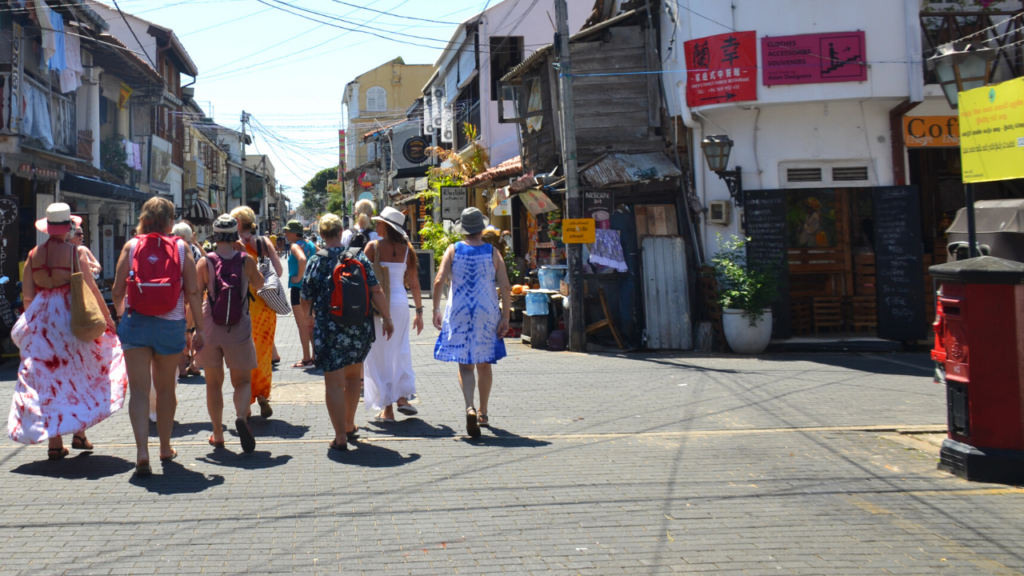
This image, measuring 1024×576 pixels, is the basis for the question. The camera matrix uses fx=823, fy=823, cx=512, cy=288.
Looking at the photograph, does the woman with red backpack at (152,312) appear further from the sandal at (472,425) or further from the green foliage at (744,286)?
the green foliage at (744,286)

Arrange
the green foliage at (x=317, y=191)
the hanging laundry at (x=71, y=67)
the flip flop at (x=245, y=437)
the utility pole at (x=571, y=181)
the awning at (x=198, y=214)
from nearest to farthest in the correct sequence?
the flip flop at (x=245, y=437) → the awning at (x=198, y=214) → the utility pole at (x=571, y=181) → the hanging laundry at (x=71, y=67) → the green foliage at (x=317, y=191)

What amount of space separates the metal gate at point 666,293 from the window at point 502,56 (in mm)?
10786

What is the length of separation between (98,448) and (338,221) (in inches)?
95.2

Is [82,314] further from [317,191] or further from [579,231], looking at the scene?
[317,191]

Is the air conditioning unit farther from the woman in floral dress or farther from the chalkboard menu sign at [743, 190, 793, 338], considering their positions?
the woman in floral dress

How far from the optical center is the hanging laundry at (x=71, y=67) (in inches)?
680

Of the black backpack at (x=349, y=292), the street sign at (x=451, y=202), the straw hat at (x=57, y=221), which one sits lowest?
the black backpack at (x=349, y=292)

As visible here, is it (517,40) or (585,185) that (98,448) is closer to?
(585,185)

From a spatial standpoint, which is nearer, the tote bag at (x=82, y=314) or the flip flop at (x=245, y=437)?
the tote bag at (x=82, y=314)

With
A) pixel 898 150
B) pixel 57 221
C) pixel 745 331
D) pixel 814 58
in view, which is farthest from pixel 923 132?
pixel 57 221

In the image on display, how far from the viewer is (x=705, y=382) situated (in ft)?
30.6

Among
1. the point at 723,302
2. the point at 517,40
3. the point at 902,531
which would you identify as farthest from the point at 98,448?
the point at 517,40

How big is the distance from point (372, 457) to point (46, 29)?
550 inches

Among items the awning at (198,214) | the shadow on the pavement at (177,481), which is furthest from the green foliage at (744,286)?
the shadow on the pavement at (177,481)
